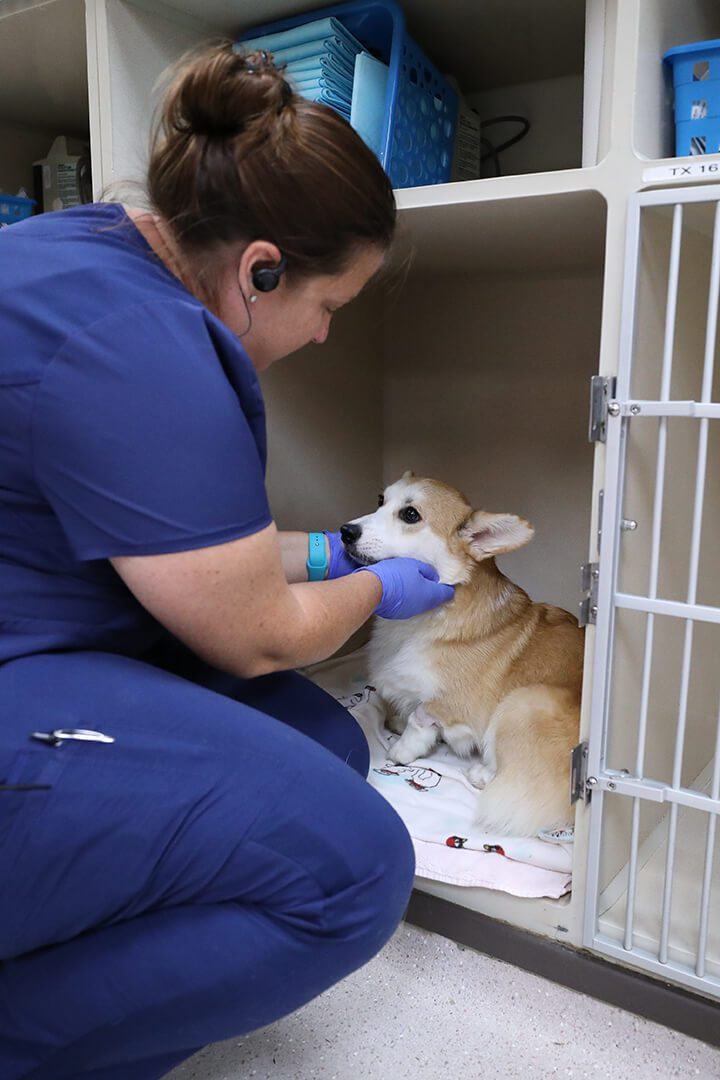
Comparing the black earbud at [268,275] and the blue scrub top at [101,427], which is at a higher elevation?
the black earbud at [268,275]

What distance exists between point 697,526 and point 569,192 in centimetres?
41

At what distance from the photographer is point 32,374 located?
0.67 metres

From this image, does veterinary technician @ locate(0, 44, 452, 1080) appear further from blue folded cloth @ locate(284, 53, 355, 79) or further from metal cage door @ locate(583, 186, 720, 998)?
blue folded cloth @ locate(284, 53, 355, 79)

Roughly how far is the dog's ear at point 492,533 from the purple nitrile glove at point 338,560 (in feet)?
0.68

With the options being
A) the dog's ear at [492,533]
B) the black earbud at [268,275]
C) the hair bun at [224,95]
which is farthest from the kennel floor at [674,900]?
the hair bun at [224,95]

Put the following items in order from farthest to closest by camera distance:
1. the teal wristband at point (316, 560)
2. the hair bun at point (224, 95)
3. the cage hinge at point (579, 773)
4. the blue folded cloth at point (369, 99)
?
1. the teal wristband at point (316, 560)
2. the blue folded cloth at point (369, 99)
3. the cage hinge at point (579, 773)
4. the hair bun at point (224, 95)

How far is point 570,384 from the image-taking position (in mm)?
1746

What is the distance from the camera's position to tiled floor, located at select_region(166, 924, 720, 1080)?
36.5 inches

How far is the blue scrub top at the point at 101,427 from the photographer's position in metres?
0.67

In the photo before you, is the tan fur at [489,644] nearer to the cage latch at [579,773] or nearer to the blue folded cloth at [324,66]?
the cage latch at [579,773]

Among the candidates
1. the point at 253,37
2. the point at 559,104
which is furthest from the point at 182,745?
the point at 559,104

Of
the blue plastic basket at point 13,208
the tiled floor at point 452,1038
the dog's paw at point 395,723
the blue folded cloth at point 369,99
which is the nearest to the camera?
the tiled floor at point 452,1038

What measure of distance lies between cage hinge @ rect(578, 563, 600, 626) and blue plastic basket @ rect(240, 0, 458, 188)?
2.10ft

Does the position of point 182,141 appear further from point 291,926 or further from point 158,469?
point 291,926
